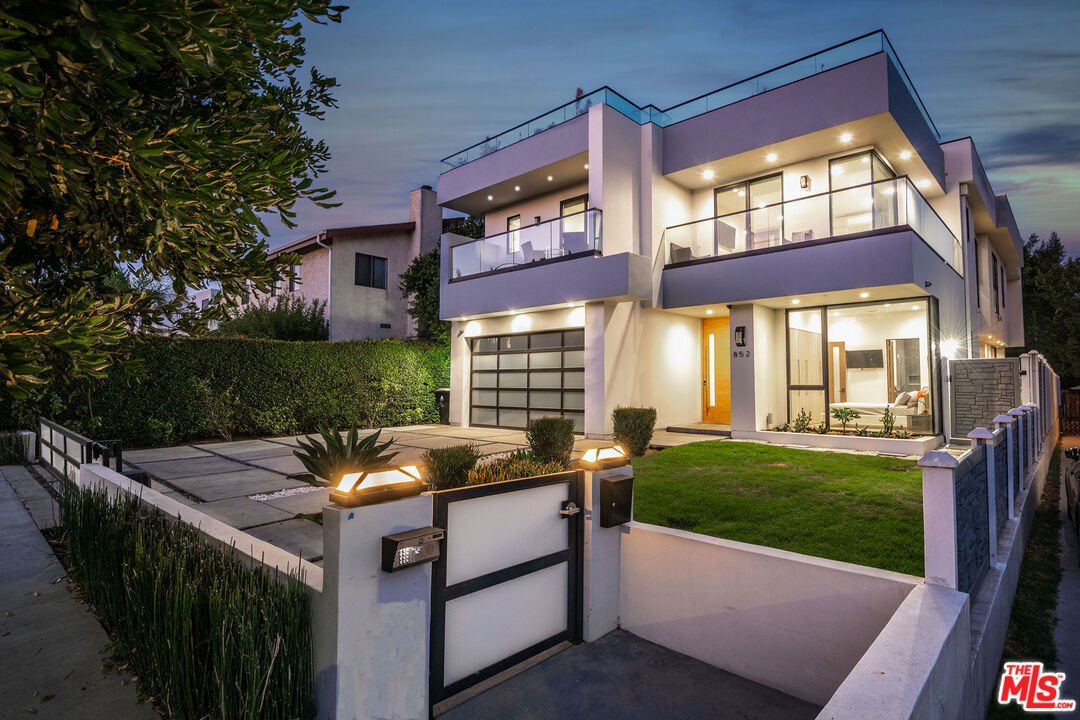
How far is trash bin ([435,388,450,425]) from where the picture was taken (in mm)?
16097

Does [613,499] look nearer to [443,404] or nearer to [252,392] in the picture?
[252,392]

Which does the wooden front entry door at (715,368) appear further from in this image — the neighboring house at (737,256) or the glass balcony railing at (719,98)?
the glass balcony railing at (719,98)

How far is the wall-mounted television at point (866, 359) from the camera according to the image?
36.8ft

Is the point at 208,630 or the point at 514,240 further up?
the point at 514,240

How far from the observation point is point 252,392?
12.5 m

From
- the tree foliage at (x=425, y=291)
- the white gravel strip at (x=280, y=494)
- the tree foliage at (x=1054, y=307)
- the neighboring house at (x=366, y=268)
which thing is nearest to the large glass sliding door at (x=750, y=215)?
the tree foliage at (x=425, y=291)

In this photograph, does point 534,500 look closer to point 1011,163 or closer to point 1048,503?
point 1048,503

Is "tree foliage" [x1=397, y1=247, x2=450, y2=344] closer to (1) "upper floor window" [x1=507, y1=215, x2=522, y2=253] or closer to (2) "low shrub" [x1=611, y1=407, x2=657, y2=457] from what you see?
(1) "upper floor window" [x1=507, y1=215, x2=522, y2=253]

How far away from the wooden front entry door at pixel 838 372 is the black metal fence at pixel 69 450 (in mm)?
11734

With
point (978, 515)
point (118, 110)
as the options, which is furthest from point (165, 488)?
point (978, 515)

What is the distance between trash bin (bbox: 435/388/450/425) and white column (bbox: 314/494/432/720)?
13.5 metres

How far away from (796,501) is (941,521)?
3.07m

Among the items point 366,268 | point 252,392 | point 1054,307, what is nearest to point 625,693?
point 252,392

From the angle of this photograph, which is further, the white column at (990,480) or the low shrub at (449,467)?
the low shrub at (449,467)
